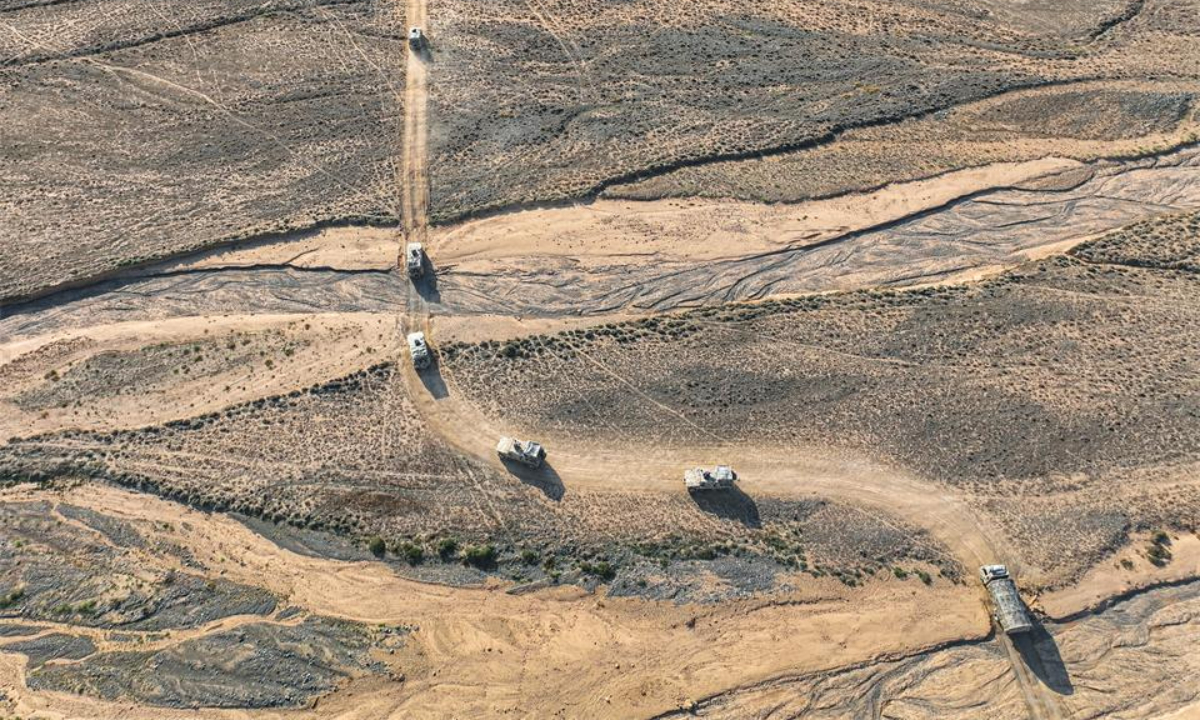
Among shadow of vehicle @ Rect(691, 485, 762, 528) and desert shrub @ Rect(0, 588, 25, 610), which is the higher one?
shadow of vehicle @ Rect(691, 485, 762, 528)

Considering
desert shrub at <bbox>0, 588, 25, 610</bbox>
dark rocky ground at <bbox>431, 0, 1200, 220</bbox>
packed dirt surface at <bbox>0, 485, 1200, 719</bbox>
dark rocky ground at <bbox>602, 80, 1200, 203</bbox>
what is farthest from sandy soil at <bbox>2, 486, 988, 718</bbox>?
dark rocky ground at <bbox>602, 80, 1200, 203</bbox>

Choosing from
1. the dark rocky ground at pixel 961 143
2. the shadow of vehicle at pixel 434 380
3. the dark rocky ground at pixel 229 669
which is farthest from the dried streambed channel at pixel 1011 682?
the dark rocky ground at pixel 961 143

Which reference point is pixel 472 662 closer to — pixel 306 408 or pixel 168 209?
pixel 306 408

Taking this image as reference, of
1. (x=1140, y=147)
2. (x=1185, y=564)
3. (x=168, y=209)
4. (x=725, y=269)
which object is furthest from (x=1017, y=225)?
(x=168, y=209)

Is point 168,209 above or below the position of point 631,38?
below

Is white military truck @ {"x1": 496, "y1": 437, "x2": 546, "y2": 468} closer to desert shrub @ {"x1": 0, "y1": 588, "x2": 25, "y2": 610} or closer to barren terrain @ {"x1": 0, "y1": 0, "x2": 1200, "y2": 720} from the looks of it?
barren terrain @ {"x1": 0, "y1": 0, "x2": 1200, "y2": 720}
